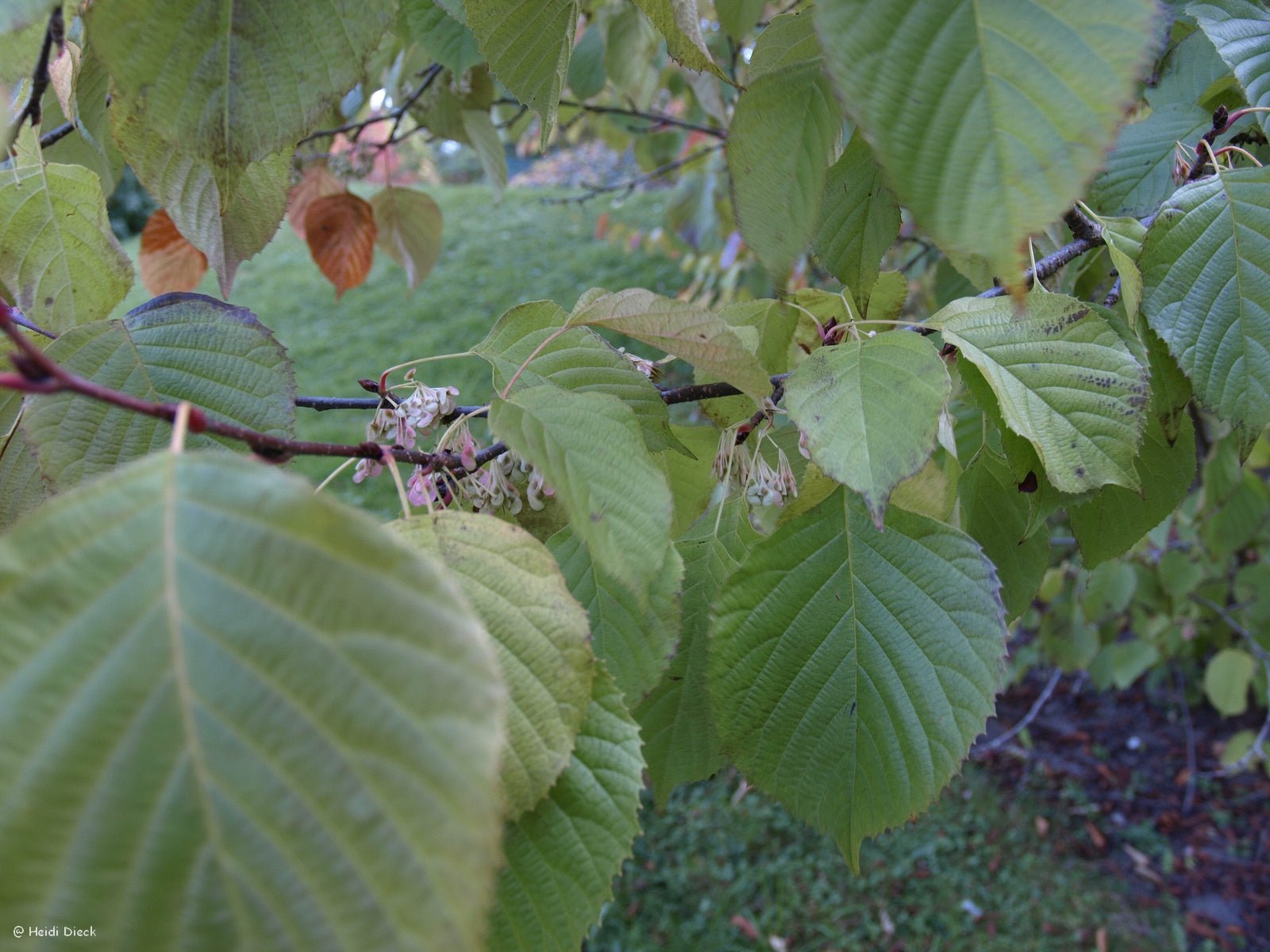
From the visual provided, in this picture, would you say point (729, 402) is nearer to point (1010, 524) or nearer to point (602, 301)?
point (602, 301)

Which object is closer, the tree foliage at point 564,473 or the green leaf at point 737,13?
the tree foliage at point 564,473

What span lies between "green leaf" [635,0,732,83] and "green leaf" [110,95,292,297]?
285 millimetres

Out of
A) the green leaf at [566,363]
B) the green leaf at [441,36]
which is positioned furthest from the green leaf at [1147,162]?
the green leaf at [441,36]

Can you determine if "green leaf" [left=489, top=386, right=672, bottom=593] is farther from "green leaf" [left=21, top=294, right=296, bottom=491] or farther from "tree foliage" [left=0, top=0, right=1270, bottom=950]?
"green leaf" [left=21, top=294, right=296, bottom=491]

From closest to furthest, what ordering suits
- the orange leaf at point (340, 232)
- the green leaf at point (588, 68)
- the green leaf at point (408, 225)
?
the orange leaf at point (340, 232) → the green leaf at point (408, 225) → the green leaf at point (588, 68)

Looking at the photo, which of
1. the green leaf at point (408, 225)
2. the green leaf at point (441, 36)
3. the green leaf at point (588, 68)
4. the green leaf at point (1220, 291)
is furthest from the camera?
the green leaf at point (588, 68)

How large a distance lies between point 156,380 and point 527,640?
1.25 ft

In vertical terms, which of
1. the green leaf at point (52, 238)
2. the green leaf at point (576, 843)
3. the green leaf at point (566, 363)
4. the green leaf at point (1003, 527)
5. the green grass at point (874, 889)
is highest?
the green leaf at point (52, 238)

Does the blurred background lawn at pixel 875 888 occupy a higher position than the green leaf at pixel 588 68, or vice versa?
the green leaf at pixel 588 68

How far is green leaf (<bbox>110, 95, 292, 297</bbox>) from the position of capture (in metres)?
0.59

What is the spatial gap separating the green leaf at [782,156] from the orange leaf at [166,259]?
3.61ft

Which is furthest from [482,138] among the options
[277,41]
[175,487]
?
[175,487]

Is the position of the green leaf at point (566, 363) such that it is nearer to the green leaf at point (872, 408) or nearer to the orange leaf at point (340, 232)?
the green leaf at point (872, 408)

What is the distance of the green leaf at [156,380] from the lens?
23.3 inches
